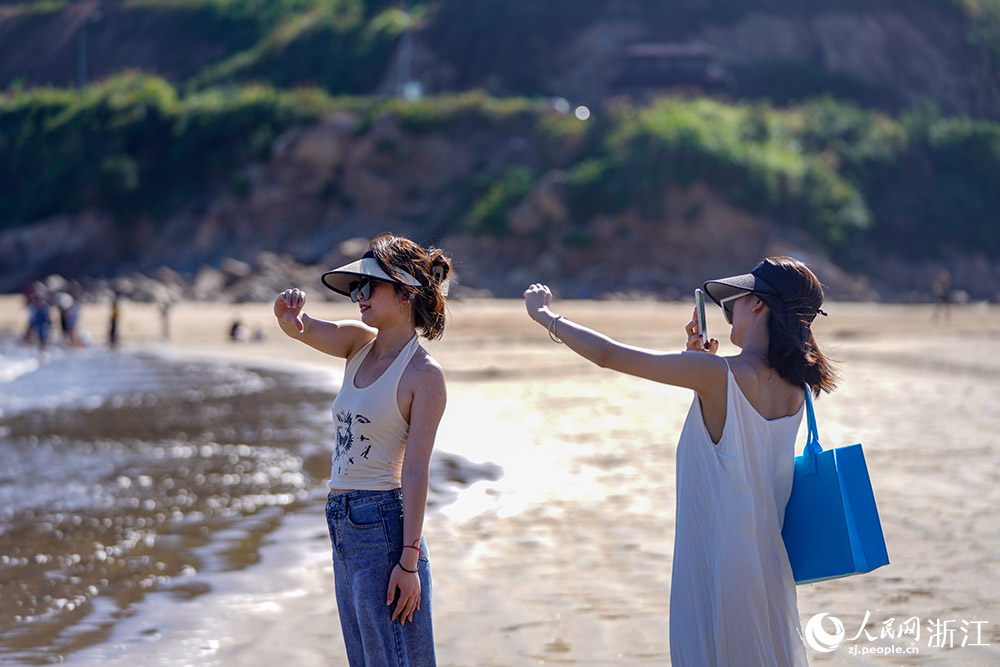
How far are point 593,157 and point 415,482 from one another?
130 ft

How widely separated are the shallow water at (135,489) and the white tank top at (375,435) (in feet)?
8.22

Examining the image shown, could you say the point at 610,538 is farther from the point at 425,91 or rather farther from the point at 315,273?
the point at 425,91

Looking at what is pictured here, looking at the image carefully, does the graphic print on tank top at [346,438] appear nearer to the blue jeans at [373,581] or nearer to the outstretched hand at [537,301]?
the blue jeans at [373,581]

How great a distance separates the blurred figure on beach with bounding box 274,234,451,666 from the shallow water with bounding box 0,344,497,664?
244 centimetres

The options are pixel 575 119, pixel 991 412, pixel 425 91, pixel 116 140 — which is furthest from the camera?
pixel 425 91

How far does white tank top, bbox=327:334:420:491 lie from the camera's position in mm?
3133

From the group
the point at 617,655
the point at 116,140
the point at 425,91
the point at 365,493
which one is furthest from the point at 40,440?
the point at 425,91

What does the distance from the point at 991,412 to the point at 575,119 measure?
33.3 meters

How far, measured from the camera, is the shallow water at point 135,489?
5758 mm

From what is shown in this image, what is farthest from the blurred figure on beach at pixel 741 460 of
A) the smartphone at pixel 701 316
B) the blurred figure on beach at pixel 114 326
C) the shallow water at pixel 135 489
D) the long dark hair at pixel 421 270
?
the blurred figure on beach at pixel 114 326

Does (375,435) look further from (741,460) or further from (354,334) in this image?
(741,460)

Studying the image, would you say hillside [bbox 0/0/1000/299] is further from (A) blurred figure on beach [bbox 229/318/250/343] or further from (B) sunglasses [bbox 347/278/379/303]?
(B) sunglasses [bbox 347/278/379/303]

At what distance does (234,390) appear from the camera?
53.7 feet

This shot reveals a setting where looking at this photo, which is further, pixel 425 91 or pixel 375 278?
pixel 425 91
